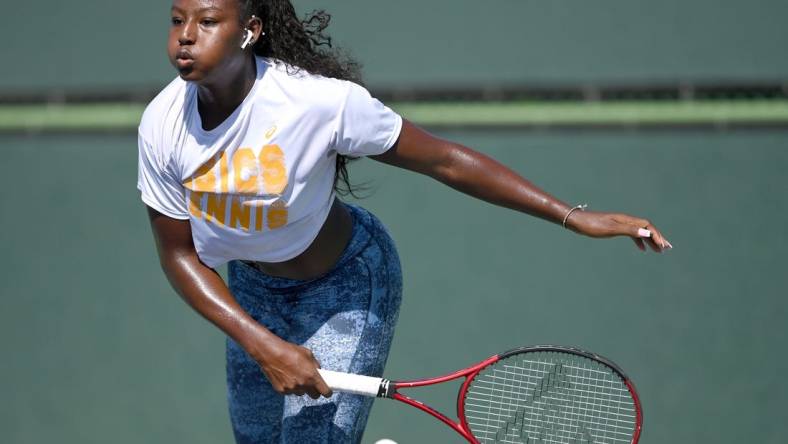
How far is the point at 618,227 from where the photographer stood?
2.22 metres

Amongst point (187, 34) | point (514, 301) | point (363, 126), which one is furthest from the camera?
point (514, 301)

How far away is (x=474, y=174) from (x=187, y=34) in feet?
1.86

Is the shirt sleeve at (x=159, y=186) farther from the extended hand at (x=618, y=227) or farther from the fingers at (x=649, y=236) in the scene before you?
the fingers at (x=649, y=236)

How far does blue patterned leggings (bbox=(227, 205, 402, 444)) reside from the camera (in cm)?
236

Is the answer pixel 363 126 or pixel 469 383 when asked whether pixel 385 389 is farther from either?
pixel 363 126

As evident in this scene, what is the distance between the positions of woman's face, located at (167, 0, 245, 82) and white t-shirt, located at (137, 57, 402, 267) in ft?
0.32

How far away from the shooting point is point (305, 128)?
219 cm

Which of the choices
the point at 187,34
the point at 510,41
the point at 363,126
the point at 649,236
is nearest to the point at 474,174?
the point at 363,126

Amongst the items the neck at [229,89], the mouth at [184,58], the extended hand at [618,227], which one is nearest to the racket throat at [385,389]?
the extended hand at [618,227]

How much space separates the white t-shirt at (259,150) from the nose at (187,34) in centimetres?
15

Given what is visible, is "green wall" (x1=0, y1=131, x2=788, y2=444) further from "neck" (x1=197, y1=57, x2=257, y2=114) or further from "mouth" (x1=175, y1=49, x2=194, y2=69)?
"mouth" (x1=175, y1=49, x2=194, y2=69)

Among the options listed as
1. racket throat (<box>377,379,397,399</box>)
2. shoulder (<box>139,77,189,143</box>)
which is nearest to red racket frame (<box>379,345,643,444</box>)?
racket throat (<box>377,379,397,399</box>)

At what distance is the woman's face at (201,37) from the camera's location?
83.5 inches

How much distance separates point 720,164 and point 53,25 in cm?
216
